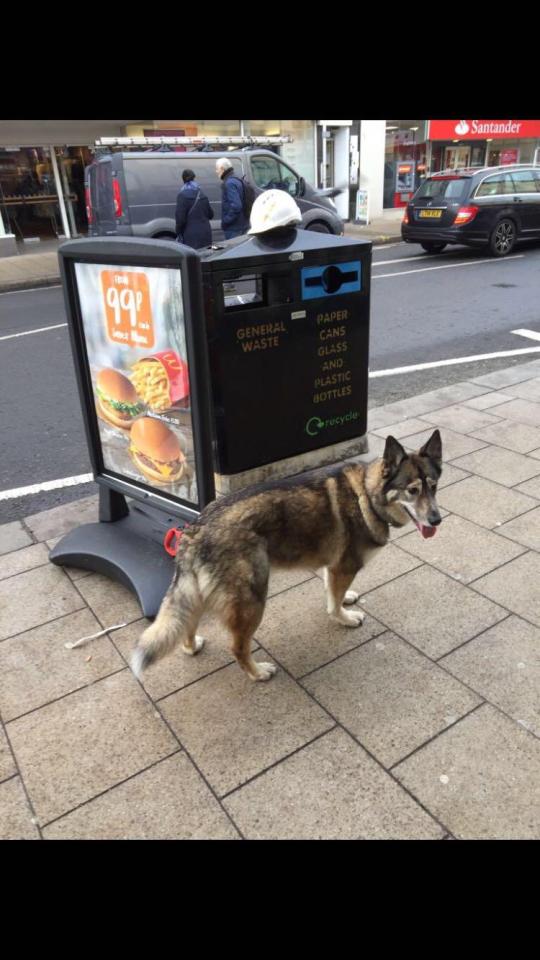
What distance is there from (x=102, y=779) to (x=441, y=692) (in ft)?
4.98

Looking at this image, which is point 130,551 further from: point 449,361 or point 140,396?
point 449,361

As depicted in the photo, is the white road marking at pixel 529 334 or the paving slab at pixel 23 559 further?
the white road marking at pixel 529 334

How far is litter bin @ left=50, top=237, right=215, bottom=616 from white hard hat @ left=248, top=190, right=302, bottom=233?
846 millimetres

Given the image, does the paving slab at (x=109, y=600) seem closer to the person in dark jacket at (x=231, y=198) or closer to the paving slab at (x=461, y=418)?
the paving slab at (x=461, y=418)

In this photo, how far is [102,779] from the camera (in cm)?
259

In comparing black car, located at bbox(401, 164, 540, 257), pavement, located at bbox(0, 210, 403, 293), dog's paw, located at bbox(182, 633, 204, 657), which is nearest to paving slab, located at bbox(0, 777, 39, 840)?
dog's paw, located at bbox(182, 633, 204, 657)

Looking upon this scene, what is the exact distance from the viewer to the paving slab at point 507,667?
9.36 ft

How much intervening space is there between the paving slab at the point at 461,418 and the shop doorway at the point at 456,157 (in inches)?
884

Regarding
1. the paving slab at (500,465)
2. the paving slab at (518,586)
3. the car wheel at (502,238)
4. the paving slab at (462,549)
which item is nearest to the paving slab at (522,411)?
the paving slab at (500,465)

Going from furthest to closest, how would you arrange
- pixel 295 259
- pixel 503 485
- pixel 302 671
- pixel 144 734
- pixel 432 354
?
pixel 432 354 → pixel 503 485 → pixel 295 259 → pixel 302 671 → pixel 144 734

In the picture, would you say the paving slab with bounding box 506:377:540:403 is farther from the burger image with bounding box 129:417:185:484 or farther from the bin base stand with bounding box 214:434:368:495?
the burger image with bounding box 129:417:185:484

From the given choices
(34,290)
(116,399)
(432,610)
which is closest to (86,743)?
(116,399)

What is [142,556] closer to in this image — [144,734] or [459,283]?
[144,734]
